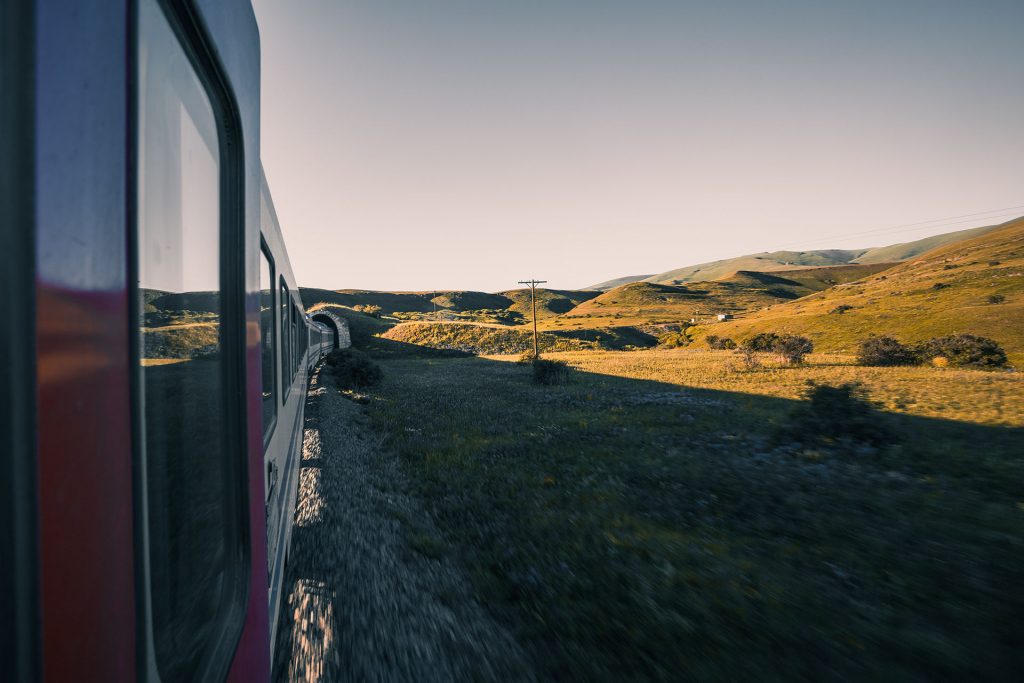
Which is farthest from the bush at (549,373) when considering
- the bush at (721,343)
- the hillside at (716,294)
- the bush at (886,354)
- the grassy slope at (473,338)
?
the hillside at (716,294)

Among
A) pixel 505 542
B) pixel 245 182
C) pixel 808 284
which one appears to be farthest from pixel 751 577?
pixel 808 284

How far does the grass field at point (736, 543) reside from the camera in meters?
3.08

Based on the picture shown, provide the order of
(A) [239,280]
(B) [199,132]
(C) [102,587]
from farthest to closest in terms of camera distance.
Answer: (A) [239,280]
(B) [199,132]
(C) [102,587]

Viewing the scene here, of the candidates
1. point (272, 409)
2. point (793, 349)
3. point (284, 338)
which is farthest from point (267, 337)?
point (793, 349)

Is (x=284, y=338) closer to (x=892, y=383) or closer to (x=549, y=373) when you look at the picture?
(x=549, y=373)

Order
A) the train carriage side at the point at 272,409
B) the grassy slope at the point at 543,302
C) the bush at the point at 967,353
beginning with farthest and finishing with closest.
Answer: the grassy slope at the point at 543,302, the bush at the point at 967,353, the train carriage side at the point at 272,409

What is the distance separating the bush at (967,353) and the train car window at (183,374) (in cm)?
2878

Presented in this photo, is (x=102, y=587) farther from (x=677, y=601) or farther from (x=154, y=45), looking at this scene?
(x=677, y=601)

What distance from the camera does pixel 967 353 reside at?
21516 millimetres

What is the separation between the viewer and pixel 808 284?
6147 inches

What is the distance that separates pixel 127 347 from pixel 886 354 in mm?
30212

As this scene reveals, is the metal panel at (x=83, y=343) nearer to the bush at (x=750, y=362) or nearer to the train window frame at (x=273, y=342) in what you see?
the train window frame at (x=273, y=342)

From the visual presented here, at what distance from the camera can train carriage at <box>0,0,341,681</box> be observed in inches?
22.0

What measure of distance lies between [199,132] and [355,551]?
13.2 ft
